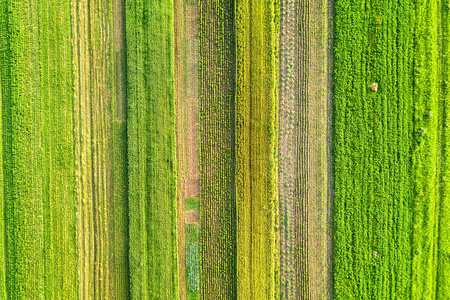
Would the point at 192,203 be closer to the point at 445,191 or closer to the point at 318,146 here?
the point at 318,146

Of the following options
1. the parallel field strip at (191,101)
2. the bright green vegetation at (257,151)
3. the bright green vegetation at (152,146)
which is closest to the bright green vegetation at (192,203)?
the parallel field strip at (191,101)

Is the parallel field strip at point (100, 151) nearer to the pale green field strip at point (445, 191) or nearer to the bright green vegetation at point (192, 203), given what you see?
the bright green vegetation at point (192, 203)

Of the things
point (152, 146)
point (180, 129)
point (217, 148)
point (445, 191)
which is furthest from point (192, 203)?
point (445, 191)

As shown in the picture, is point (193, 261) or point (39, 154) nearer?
point (193, 261)

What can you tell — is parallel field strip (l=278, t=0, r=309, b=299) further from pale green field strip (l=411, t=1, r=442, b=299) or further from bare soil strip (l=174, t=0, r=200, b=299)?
pale green field strip (l=411, t=1, r=442, b=299)

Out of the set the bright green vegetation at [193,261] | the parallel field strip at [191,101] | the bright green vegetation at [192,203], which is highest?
the parallel field strip at [191,101]

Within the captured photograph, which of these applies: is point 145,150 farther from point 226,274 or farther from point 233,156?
point 226,274
